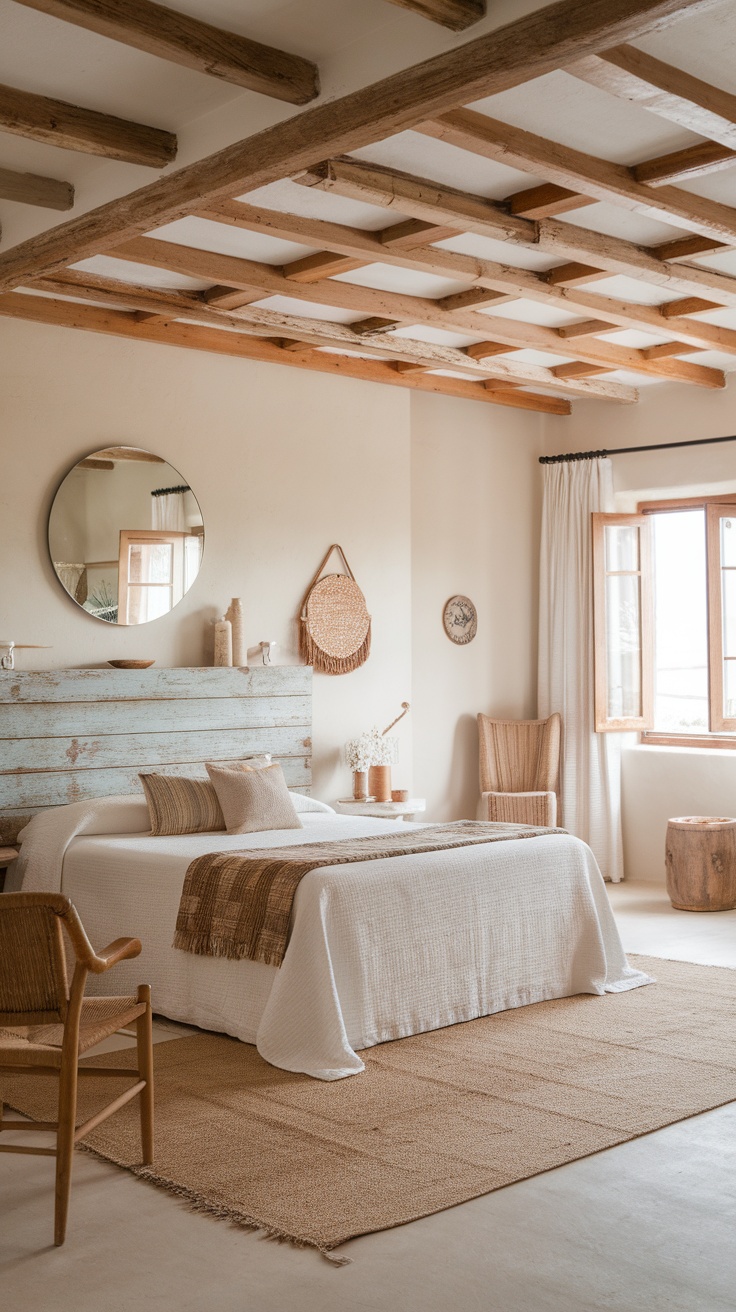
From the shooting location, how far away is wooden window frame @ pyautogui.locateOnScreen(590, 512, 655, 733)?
7176 mm

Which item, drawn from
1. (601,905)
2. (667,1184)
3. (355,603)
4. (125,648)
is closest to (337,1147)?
(667,1184)

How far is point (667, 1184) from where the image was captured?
304 centimetres

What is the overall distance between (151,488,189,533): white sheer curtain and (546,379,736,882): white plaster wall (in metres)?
2.78

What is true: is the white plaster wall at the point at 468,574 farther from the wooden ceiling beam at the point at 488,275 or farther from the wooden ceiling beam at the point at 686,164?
the wooden ceiling beam at the point at 686,164

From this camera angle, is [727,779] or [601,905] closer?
[601,905]

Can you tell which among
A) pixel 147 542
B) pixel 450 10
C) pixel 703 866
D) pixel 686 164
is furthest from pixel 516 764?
pixel 450 10

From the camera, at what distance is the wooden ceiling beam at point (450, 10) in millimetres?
2701

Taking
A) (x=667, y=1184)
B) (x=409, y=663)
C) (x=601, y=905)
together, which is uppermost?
(x=409, y=663)

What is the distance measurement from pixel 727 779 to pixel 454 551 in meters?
1.97

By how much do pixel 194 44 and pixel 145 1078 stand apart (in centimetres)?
253

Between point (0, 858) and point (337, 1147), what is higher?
point (0, 858)

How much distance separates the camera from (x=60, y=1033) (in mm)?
3160

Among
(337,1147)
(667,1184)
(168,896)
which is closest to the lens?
(667,1184)

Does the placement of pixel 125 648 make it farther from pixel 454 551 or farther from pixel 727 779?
pixel 727 779
